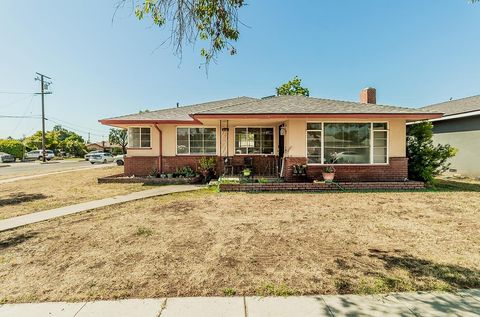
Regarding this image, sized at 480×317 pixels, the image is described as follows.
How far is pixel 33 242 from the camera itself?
482 centimetres

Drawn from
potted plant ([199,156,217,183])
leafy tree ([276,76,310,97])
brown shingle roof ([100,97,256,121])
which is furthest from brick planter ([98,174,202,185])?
leafy tree ([276,76,310,97])

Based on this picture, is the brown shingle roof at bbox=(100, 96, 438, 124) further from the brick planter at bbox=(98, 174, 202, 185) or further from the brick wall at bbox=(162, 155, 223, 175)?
the brick planter at bbox=(98, 174, 202, 185)

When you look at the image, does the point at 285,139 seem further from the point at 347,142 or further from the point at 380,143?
the point at 380,143

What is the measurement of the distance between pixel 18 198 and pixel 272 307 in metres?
10.8

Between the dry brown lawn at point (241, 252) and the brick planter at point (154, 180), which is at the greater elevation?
the brick planter at point (154, 180)

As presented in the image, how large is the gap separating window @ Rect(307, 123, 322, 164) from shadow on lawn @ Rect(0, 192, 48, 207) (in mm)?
11031

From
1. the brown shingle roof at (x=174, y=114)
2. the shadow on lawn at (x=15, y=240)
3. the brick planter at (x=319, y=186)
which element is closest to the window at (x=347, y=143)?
the brick planter at (x=319, y=186)

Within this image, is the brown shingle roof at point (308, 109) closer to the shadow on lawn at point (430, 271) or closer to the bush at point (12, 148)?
the shadow on lawn at point (430, 271)

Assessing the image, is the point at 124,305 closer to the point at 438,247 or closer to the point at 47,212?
the point at 438,247

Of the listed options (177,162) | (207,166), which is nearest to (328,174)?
(207,166)

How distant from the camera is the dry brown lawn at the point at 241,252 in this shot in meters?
3.22

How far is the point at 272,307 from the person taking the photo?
277 centimetres

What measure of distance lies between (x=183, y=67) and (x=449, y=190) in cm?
1164

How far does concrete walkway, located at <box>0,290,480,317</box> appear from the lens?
2674 millimetres
